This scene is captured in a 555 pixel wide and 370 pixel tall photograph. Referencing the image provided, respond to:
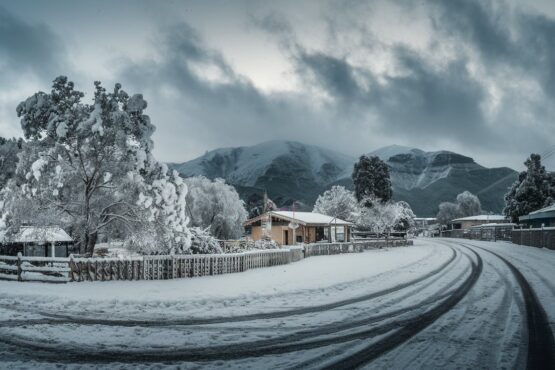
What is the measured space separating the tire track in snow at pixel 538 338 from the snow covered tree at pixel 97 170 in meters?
14.6

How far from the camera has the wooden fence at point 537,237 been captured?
36062 millimetres

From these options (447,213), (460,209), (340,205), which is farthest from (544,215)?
(447,213)

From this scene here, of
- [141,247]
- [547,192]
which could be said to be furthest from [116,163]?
[547,192]

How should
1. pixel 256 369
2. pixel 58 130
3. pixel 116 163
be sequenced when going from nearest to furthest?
pixel 256 369 → pixel 58 130 → pixel 116 163

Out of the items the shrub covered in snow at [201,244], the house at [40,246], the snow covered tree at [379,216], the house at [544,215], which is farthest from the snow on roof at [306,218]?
the house at [40,246]

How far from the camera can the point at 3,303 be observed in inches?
494

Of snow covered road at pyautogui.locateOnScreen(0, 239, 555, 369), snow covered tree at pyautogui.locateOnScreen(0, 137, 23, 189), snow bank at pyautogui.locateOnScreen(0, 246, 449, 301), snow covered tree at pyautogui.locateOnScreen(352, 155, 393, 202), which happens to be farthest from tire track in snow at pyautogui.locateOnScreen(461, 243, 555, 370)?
snow covered tree at pyautogui.locateOnScreen(352, 155, 393, 202)

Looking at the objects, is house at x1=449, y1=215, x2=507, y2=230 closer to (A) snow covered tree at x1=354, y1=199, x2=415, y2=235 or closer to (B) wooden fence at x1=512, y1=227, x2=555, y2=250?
(A) snow covered tree at x1=354, y1=199, x2=415, y2=235

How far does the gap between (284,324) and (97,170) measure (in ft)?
47.7

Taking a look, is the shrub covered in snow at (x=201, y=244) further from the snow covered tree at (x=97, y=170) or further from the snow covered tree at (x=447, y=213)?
the snow covered tree at (x=447, y=213)

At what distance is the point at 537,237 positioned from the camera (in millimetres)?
39844

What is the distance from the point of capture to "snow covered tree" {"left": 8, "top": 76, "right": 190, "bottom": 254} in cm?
1916

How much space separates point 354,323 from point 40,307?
9.27 metres

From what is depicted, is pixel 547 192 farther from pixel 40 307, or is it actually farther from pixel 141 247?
pixel 40 307
